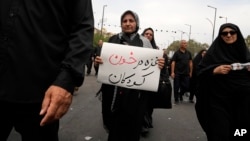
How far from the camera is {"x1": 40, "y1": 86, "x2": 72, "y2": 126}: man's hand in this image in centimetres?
158

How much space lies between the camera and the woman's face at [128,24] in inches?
156

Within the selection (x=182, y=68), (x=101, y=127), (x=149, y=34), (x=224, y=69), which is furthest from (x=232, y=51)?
(x=182, y=68)

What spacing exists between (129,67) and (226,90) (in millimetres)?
1120

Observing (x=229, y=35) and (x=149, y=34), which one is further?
(x=149, y=34)

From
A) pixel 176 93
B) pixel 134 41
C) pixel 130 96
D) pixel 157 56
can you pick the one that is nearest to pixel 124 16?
pixel 134 41

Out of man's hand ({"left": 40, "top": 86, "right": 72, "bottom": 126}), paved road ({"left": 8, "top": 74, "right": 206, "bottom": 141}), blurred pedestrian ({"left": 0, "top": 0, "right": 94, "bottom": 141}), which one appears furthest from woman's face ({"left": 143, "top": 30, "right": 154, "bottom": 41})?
man's hand ({"left": 40, "top": 86, "right": 72, "bottom": 126})

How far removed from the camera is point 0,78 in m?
1.66

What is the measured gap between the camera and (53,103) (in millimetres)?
1582

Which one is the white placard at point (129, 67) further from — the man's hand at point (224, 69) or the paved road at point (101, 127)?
the paved road at point (101, 127)

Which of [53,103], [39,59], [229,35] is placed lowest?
[53,103]

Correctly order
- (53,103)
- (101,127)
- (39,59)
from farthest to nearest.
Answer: (101,127)
(39,59)
(53,103)

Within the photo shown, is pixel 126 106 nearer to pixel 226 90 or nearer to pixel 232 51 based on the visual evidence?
pixel 226 90

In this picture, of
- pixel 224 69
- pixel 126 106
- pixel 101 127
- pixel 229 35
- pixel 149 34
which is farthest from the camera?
pixel 149 34

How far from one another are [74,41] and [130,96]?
214cm
